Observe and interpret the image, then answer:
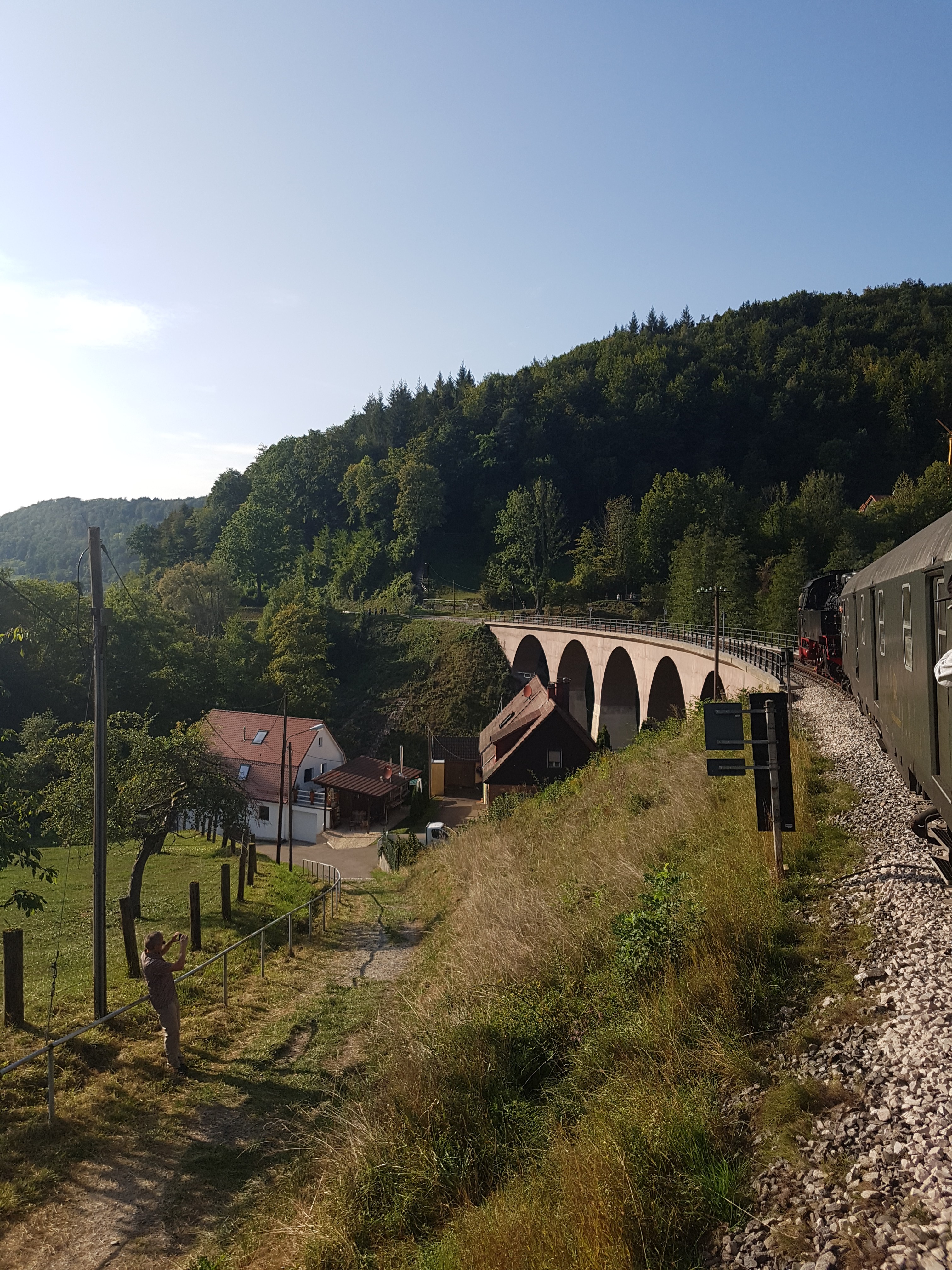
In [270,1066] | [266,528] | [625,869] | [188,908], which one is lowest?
[188,908]

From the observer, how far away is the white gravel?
10.5 ft

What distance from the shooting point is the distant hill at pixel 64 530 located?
107 m

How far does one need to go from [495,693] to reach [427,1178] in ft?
173

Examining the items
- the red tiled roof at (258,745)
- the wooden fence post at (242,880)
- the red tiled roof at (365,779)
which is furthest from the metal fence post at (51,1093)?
the red tiled roof at (365,779)

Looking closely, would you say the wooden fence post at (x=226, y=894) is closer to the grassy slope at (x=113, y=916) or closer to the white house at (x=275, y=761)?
the grassy slope at (x=113, y=916)

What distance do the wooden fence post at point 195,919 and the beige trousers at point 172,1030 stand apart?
12.2ft

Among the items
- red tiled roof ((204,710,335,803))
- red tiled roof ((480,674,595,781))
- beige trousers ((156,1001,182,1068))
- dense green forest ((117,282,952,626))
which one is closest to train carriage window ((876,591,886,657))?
beige trousers ((156,1001,182,1068))

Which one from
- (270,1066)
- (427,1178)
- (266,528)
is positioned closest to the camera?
(427,1178)

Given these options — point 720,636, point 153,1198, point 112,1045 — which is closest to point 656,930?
point 153,1198

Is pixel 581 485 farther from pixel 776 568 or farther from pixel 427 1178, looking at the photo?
pixel 427 1178

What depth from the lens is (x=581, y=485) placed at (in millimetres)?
102125

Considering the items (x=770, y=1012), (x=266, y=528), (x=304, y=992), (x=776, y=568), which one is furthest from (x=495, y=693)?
(x=770, y=1012)

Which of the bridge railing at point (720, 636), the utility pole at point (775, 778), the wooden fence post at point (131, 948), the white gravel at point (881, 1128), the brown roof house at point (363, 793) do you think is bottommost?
the brown roof house at point (363, 793)

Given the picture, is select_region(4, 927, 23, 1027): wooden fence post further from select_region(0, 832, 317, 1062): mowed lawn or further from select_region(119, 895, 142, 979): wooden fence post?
select_region(119, 895, 142, 979): wooden fence post
